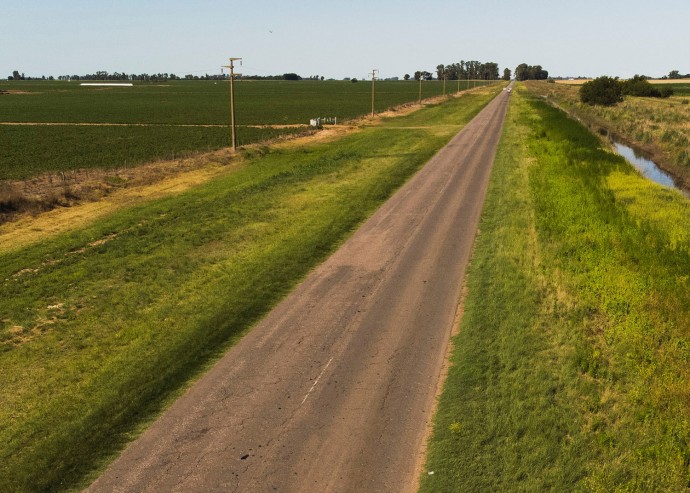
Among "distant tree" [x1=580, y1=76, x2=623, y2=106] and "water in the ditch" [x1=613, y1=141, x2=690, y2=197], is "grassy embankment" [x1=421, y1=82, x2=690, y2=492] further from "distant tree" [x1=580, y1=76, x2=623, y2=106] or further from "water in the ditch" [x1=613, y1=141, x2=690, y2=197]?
"distant tree" [x1=580, y1=76, x2=623, y2=106]

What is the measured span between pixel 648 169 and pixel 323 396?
35.9 m

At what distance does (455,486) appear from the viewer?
718 cm

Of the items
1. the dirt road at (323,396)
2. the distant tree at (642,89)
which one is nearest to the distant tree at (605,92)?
the distant tree at (642,89)

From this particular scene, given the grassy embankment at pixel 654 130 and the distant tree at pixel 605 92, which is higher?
the distant tree at pixel 605 92

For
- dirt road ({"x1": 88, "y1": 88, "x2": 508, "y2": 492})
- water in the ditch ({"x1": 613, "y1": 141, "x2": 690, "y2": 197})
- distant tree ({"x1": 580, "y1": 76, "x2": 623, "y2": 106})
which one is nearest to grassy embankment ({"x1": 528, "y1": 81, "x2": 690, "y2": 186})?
water in the ditch ({"x1": 613, "y1": 141, "x2": 690, "y2": 197})

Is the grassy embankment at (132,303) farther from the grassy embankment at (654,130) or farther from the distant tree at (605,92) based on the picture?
the distant tree at (605,92)

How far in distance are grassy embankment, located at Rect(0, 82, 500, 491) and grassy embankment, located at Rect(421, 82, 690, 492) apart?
5117 millimetres

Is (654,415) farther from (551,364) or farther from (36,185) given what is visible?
(36,185)

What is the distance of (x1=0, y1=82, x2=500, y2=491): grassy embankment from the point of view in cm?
847

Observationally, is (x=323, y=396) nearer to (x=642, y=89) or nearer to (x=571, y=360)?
(x=571, y=360)

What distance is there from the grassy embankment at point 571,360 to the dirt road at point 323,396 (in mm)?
637

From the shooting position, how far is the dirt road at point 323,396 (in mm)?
7527

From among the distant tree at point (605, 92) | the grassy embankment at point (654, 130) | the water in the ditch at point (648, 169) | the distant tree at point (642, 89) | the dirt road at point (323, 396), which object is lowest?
the dirt road at point (323, 396)

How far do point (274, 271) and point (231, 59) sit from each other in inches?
1103
